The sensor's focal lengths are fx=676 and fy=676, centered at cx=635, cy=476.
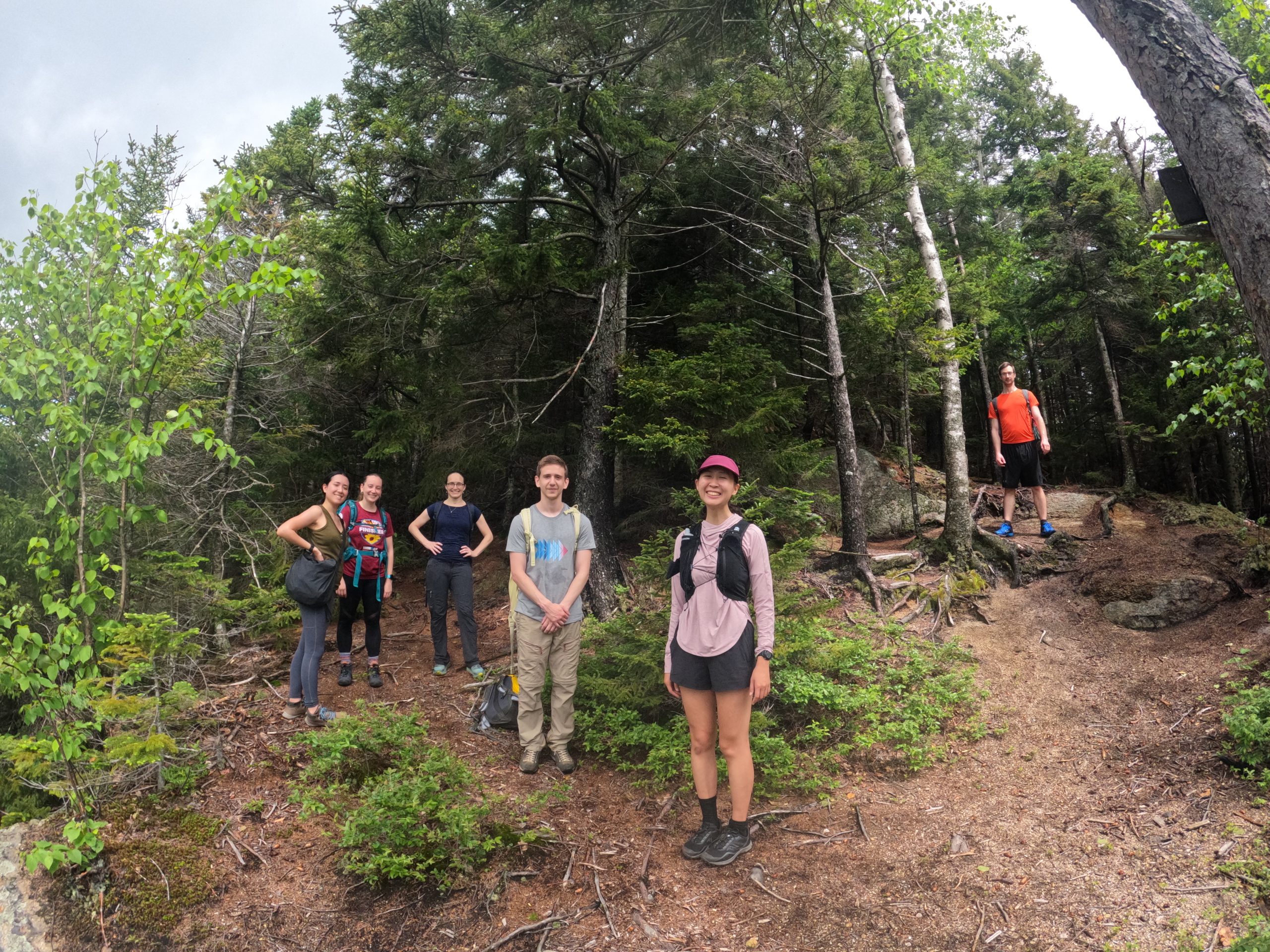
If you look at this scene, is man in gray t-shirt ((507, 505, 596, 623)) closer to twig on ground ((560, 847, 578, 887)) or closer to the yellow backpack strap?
the yellow backpack strap

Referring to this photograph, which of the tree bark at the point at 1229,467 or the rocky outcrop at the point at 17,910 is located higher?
the tree bark at the point at 1229,467

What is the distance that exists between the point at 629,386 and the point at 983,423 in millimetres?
18655

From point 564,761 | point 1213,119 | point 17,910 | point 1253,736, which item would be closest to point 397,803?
point 564,761

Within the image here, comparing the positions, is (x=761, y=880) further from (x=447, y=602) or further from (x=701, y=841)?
(x=447, y=602)

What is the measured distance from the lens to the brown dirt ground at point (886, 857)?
342cm

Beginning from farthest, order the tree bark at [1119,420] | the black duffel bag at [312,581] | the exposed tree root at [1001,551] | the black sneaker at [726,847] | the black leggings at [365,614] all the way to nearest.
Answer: the tree bark at [1119,420]
the exposed tree root at [1001,551]
the black leggings at [365,614]
the black duffel bag at [312,581]
the black sneaker at [726,847]

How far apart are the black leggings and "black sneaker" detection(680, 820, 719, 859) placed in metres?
3.78

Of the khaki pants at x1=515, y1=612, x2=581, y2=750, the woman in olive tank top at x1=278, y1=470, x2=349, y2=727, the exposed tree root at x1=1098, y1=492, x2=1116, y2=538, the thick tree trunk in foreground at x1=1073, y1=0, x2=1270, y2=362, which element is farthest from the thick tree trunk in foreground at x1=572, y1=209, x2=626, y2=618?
the exposed tree root at x1=1098, y1=492, x2=1116, y2=538

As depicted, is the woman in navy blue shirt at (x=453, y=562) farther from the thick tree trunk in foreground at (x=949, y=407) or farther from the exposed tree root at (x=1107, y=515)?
the exposed tree root at (x=1107, y=515)

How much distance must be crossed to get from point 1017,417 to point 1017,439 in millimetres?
286

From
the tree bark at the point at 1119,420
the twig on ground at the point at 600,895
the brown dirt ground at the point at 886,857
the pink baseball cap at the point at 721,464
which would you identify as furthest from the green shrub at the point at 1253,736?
the tree bark at the point at 1119,420

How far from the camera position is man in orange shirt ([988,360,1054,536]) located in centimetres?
872

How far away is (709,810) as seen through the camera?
4.11 metres

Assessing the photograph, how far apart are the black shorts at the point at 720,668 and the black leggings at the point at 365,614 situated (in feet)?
12.1
